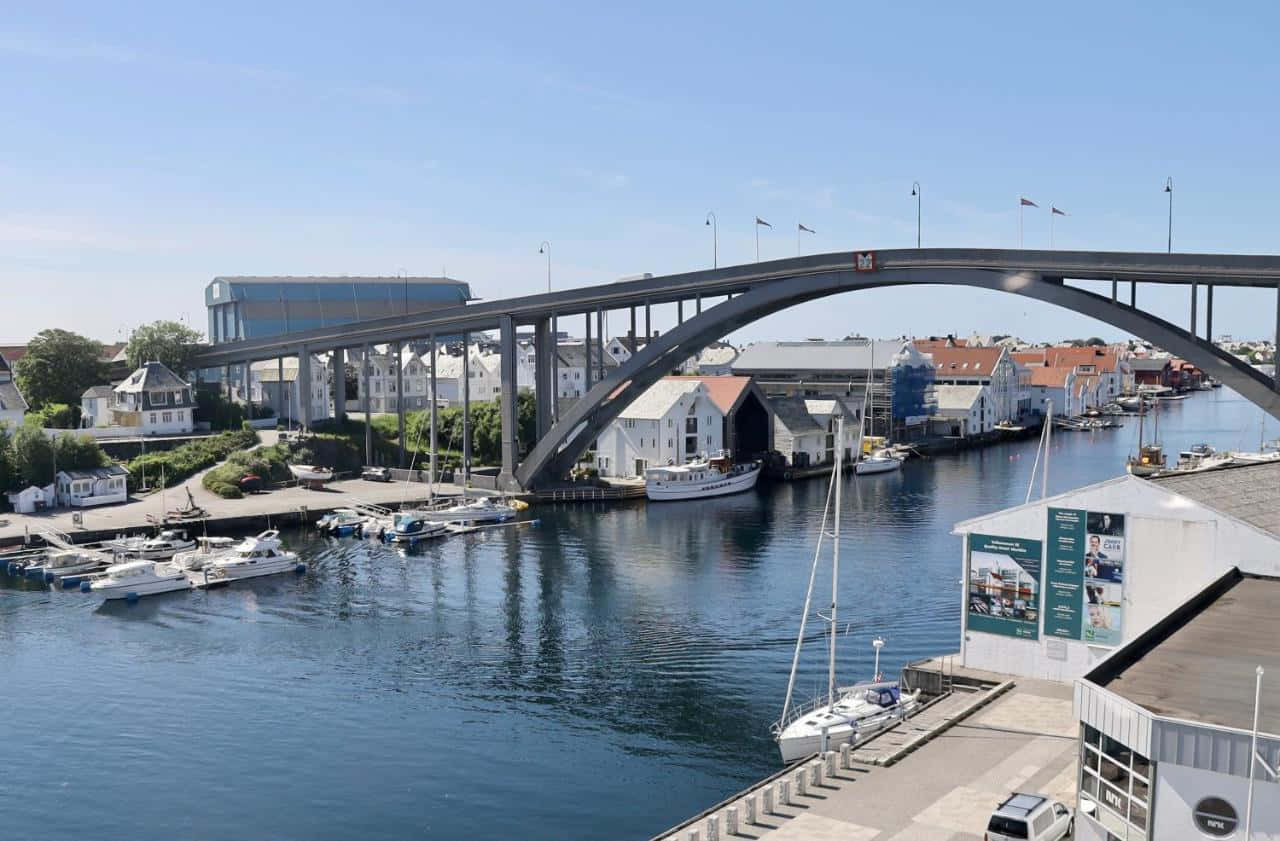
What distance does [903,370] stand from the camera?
91125 mm

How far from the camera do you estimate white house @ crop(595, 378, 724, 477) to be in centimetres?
6919

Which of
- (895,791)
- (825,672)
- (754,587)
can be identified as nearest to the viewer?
(895,791)

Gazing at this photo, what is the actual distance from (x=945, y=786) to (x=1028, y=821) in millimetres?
3039

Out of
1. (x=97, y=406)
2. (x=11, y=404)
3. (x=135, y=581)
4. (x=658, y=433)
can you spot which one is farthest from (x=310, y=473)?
(x=135, y=581)

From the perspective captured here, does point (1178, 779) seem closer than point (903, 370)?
Yes

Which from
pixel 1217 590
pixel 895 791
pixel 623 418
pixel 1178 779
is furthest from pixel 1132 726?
pixel 623 418

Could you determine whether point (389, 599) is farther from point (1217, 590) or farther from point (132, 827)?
point (1217, 590)

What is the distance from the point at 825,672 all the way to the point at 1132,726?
16.3 metres

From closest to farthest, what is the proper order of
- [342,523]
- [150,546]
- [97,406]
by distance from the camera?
[150,546], [342,523], [97,406]

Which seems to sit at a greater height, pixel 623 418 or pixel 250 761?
pixel 623 418

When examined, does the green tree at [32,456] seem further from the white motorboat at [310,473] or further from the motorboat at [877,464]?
the motorboat at [877,464]

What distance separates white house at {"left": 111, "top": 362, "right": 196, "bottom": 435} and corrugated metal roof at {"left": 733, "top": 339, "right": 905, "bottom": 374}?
47.7m

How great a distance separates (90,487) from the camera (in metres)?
55.2

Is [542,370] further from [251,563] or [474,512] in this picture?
[251,563]
